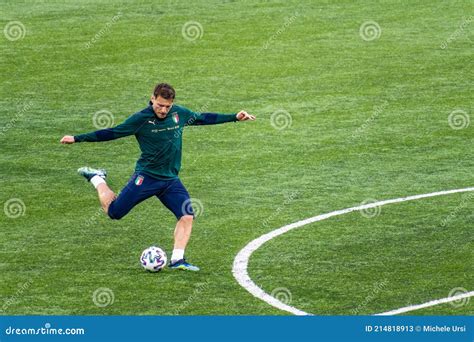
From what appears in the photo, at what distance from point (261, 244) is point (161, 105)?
2.88 meters

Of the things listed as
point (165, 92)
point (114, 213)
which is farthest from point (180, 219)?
point (165, 92)

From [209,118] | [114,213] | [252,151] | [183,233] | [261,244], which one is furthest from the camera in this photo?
[252,151]

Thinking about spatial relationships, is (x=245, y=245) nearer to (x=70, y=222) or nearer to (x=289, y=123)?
(x=70, y=222)

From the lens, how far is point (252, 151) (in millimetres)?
25297

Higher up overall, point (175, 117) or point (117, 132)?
point (175, 117)

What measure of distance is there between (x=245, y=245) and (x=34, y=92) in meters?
12.1

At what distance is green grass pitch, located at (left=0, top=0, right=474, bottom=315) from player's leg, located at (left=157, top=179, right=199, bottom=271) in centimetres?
26

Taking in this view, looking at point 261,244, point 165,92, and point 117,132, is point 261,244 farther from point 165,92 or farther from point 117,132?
point 165,92

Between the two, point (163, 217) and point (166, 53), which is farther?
point (166, 53)

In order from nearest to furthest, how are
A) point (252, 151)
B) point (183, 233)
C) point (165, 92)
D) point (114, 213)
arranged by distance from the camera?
point (165, 92), point (183, 233), point (114, 213), point (252, 151)

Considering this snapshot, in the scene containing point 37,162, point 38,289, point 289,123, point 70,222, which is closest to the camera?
point 38,289

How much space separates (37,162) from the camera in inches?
968

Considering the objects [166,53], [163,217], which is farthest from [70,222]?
[166,53]

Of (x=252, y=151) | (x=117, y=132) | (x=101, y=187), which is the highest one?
(x=252, y=151)
